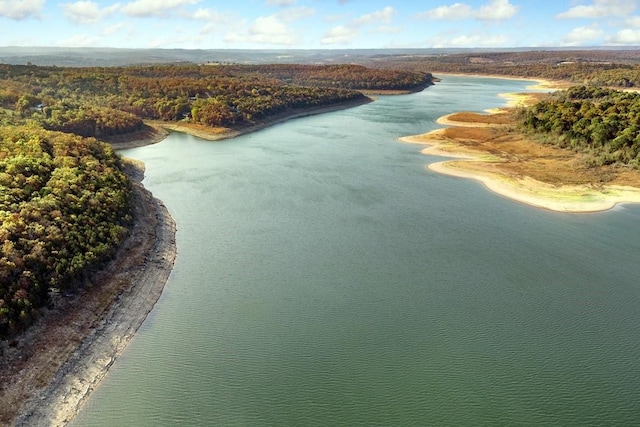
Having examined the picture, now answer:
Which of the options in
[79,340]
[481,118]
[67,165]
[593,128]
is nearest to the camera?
[79,340]

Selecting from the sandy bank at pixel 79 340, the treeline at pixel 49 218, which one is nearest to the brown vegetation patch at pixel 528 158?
the sandy bank at pixel 79 340

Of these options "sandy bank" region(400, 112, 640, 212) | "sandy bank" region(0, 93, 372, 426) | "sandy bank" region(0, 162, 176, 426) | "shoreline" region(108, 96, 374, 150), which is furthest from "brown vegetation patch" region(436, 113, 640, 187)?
"sandy bank" region(0, 162, 176, 426)

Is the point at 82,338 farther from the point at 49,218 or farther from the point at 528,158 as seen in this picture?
the point at 528,158

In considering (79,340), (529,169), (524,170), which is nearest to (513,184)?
(524,170)

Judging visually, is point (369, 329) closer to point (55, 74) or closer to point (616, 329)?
point (616, 329)

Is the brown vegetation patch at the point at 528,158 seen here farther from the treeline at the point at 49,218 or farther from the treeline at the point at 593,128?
the treeline at the point at 49,218

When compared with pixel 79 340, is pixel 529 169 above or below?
above

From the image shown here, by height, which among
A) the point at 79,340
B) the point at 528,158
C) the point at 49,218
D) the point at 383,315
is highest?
the point at 49,218

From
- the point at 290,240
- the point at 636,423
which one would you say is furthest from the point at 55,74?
the point at 636,423
